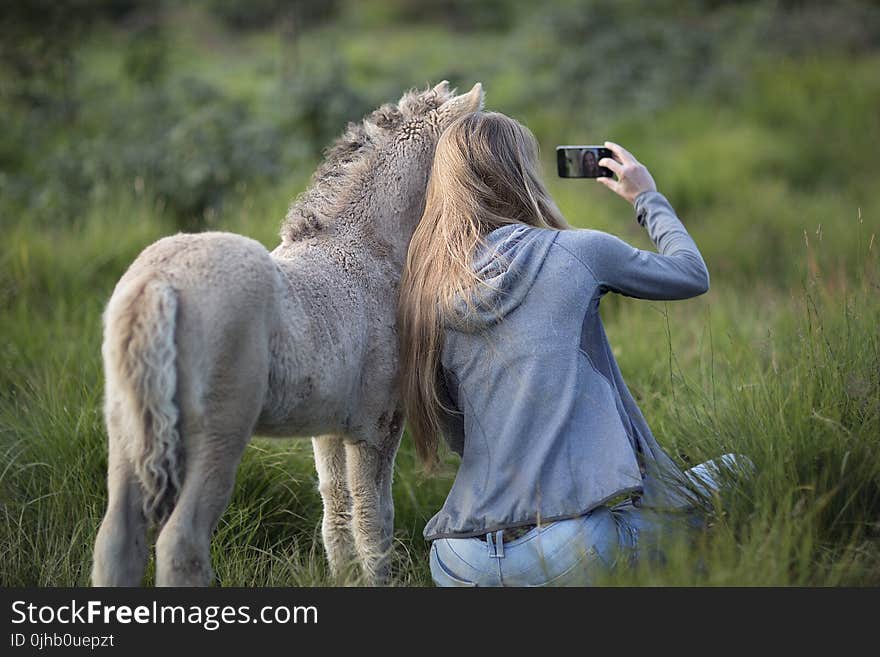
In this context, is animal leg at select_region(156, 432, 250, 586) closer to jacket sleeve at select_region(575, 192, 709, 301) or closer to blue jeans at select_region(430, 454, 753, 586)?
blue jeans at select_region(430, 454, 753, 586)

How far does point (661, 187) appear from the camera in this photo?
981 centimetres

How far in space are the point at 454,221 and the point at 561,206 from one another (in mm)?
4672

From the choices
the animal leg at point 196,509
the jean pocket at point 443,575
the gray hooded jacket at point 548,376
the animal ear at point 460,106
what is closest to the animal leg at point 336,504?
the jean pocket at point 443,575

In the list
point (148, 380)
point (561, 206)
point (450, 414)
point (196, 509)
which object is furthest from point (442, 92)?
point (561, 206)

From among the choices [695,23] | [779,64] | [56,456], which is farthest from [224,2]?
[56,456]

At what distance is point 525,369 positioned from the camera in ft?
9.66

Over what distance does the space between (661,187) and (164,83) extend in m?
5.56

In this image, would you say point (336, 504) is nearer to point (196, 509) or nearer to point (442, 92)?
point (196, 509)

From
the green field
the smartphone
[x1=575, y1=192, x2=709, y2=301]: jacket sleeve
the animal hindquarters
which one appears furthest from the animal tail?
the smartphone

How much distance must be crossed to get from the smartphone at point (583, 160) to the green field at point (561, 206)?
36.4 inches

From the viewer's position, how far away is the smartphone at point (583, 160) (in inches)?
134

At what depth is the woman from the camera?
288cm

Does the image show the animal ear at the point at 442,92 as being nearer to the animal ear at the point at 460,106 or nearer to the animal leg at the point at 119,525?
the animal ear at the point at 460,106

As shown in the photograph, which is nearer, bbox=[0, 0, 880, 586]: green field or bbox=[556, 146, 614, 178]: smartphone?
bbox=[0, 0, 880, 586]: green field
